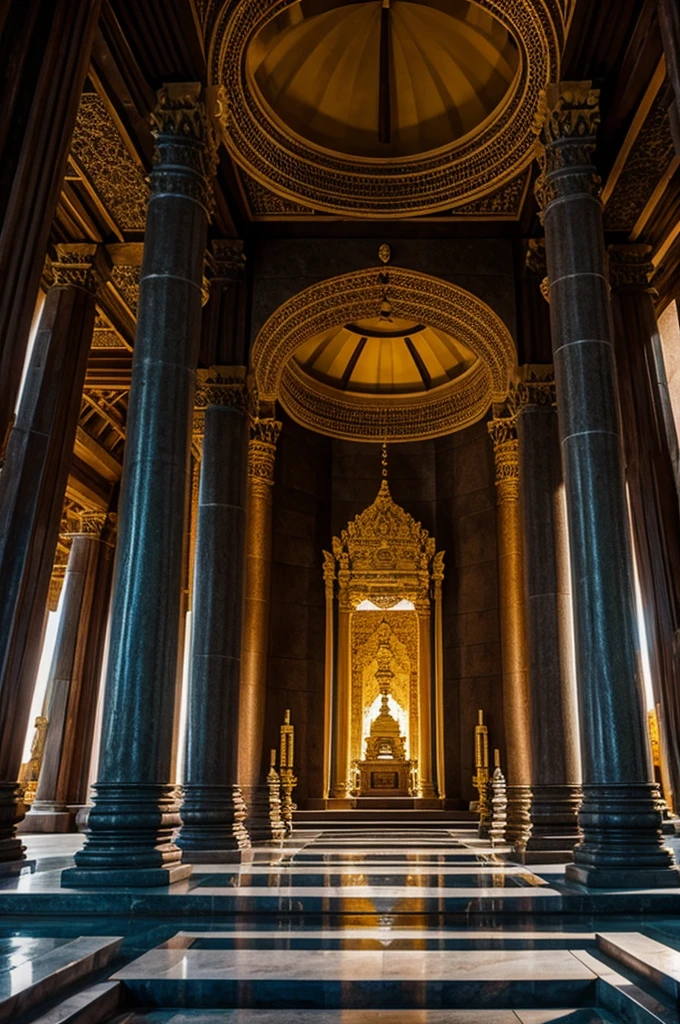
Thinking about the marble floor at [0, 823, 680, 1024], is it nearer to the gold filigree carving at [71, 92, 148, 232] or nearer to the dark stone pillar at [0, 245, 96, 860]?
the dark stone pillar at [0, 245, 96, 860]

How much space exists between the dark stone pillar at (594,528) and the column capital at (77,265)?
6.44 metres

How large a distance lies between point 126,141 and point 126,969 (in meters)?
9.62

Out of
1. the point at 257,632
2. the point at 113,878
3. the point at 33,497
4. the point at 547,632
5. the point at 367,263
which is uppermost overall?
the point at 367,263

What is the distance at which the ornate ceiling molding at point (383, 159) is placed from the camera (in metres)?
10.5

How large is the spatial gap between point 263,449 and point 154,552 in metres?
9.05

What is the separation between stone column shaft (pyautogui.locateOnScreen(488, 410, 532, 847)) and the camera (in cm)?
1425

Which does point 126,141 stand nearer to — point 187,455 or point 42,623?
point 187,455

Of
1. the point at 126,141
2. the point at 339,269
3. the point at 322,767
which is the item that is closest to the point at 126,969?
the point at 126,141

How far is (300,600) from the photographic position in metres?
18.9

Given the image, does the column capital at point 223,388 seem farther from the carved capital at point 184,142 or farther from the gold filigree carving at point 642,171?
the gold filigree carving at point 642,171

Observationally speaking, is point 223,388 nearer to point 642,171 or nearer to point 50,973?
point 642,171

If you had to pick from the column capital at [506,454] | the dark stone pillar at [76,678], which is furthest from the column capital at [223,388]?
the dark stone pillar at [76,678]

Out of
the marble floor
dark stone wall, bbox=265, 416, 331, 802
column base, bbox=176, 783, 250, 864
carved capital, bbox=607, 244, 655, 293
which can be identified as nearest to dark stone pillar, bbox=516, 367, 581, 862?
carved capital, bbox=607, 244, 655, 293

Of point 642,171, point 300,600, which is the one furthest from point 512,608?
point 642,171
